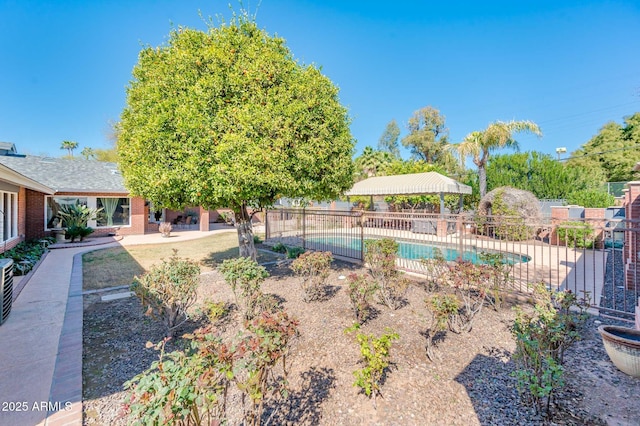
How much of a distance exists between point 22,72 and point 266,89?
22599 millimetres

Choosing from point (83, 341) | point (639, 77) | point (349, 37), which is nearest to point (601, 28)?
point (639, 77)

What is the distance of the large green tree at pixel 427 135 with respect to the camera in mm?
38531

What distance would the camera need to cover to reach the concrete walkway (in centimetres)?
280

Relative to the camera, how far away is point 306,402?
114 inches

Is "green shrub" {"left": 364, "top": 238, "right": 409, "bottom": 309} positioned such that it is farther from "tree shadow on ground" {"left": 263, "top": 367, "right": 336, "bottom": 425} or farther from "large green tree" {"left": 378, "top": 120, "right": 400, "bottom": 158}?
"large green tree" {"left": 378, "top": 120, "right": 400, "bottom": 158}

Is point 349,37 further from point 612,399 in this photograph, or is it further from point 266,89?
point 612,399

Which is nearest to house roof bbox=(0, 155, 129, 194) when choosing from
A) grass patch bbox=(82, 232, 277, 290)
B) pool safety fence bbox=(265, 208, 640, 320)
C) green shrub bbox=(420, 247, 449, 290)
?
grass patch bbox=(82, 232, 277, 290)

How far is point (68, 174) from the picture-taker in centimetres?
1798

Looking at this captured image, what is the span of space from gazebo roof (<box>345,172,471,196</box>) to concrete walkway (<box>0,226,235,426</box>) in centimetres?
1535

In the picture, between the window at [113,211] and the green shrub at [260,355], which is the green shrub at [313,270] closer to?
the green shrub at [260,355]

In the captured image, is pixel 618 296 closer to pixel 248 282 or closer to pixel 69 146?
pixel 248 282

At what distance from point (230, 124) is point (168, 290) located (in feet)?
11.0

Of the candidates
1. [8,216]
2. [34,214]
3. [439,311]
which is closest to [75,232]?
[34,214]

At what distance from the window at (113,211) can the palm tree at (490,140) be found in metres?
22.5
